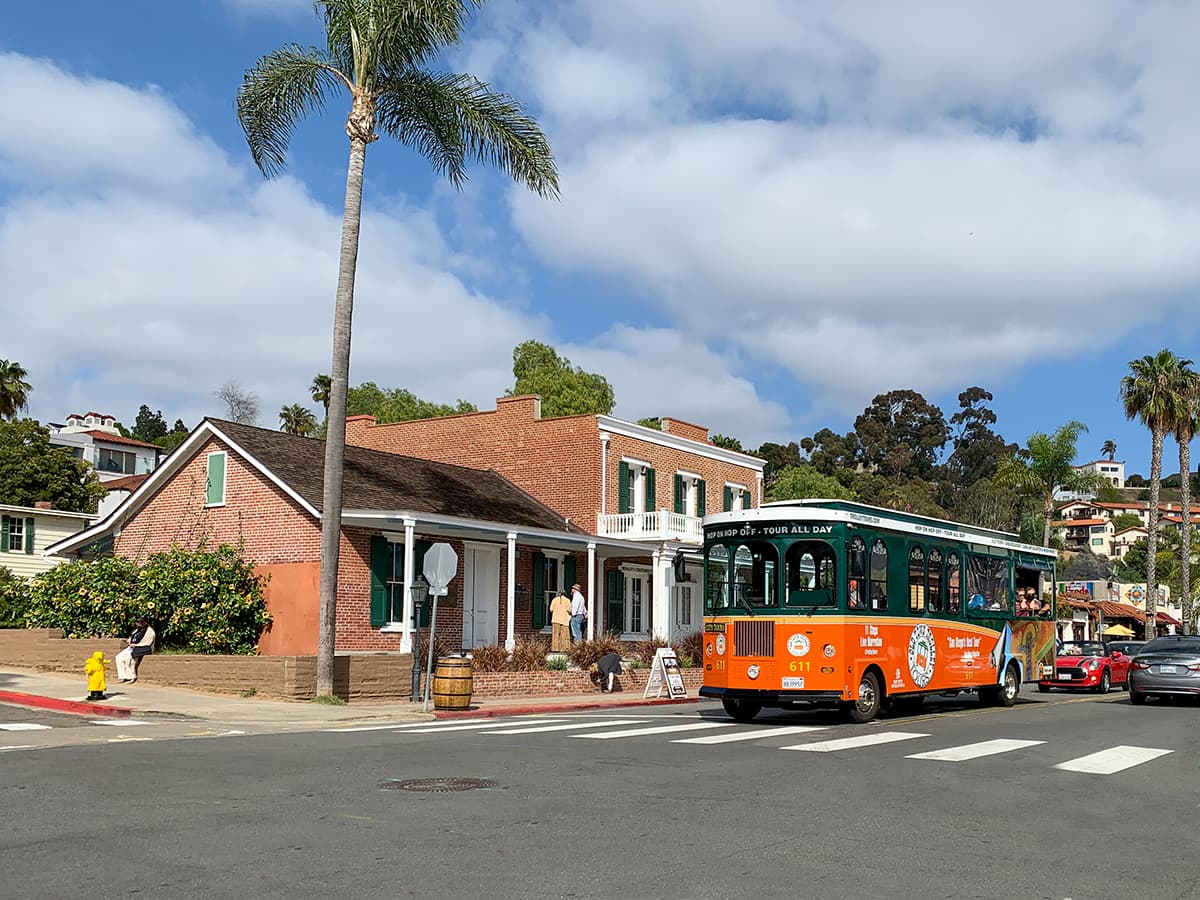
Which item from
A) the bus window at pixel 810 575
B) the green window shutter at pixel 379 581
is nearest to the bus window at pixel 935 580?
the bus window at pixel 810 575

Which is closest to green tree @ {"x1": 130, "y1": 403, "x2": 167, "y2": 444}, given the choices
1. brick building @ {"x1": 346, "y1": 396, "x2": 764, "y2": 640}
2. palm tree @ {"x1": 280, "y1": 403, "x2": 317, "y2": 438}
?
palm tree @ {"x1": 280, "y1": 403, "x2": 317, "y2": 438}

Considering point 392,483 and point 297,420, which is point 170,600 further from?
point 297,420

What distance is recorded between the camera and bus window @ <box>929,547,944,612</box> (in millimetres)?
20281

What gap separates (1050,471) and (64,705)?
49.2 m

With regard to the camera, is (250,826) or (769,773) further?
(769,773)

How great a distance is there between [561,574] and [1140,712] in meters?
15.6

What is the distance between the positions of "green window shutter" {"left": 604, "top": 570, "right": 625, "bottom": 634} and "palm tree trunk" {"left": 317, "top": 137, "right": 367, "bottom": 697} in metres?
14.2

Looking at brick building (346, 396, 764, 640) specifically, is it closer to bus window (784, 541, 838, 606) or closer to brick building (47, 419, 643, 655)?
brick building (47, 419, 643, 655)

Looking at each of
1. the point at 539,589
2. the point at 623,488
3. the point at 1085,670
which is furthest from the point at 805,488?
the point at 1085,670

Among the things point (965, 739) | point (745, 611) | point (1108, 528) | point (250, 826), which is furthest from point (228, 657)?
point (1108, 528)

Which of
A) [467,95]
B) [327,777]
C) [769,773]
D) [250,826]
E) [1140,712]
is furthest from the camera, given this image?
[467,95]

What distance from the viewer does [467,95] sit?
24.2 meters

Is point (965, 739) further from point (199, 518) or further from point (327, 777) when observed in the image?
point (199, 518)

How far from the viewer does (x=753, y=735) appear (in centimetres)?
1620
